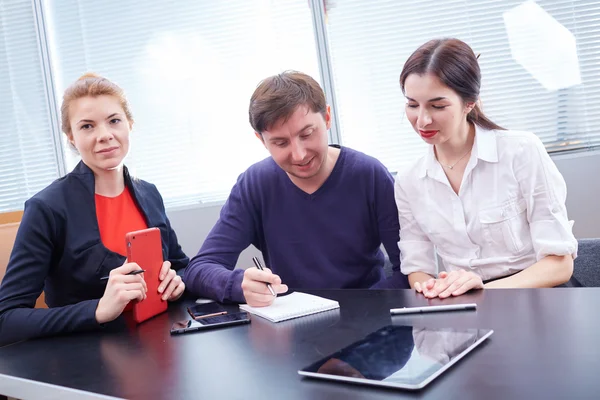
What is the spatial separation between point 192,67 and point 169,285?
1.93 metres

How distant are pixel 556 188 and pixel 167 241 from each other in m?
1.21

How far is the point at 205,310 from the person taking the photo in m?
1.50

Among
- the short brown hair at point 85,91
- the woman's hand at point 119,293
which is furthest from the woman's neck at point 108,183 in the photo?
the woman's hand at point 119,293

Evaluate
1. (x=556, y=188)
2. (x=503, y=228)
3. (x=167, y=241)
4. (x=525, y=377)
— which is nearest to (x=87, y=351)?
(x=167, y=241)

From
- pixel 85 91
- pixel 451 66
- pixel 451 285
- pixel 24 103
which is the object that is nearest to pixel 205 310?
pixel 451 285

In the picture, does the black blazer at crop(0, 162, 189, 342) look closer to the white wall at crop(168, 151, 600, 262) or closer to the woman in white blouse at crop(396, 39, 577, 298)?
the woman in white blouse at crop(396, 39, 577, 298)

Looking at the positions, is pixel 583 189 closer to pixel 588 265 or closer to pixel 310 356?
pixel 588 265

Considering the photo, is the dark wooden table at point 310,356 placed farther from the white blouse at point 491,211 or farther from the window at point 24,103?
A: the window at point 24,103

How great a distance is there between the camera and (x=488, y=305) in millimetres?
1198

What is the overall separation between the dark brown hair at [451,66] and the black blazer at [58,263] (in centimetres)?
96

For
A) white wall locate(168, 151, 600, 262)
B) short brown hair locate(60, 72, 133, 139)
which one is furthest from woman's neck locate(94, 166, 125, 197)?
white wall locate(168, 151, 600, 262)

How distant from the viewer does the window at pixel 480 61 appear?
2.90m

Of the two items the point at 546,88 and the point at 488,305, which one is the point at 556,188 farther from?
the point at 546,88

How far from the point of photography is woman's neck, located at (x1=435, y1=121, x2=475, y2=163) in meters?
1.77
